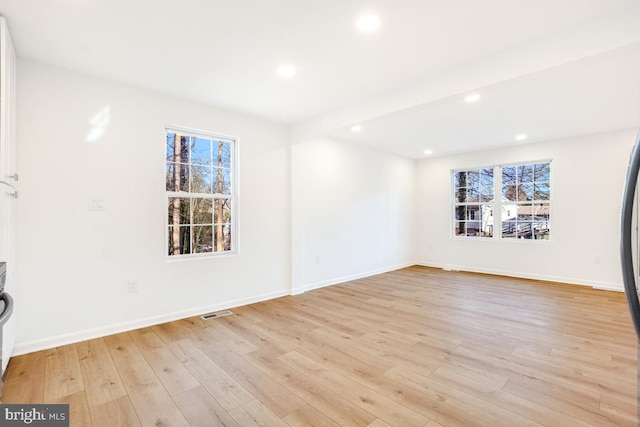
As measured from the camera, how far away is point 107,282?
9.96ft

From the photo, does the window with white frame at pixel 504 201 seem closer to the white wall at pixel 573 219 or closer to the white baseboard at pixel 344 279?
the white wall at pixel 573 219

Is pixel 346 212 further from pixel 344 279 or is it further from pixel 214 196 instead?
pixel 214 196

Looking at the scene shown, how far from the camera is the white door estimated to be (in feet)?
6.82

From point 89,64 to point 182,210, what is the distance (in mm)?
1651

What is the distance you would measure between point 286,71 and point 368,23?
3.22 feet

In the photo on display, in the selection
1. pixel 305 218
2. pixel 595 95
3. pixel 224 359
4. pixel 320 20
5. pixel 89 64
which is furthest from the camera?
pixel 305 218

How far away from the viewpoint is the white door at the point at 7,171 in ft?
6.82

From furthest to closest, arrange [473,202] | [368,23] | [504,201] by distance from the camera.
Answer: [473,202] < [504,201] < [368,23]

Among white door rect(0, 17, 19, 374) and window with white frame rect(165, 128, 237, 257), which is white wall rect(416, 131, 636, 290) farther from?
white door rect(0, 17, 19, 374)

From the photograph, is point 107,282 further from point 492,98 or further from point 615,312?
point 615,312

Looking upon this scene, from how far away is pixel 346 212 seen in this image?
554cm

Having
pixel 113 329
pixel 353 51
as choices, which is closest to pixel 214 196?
pixel 113 329

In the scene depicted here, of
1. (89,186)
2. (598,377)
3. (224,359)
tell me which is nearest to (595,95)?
(598,377)
